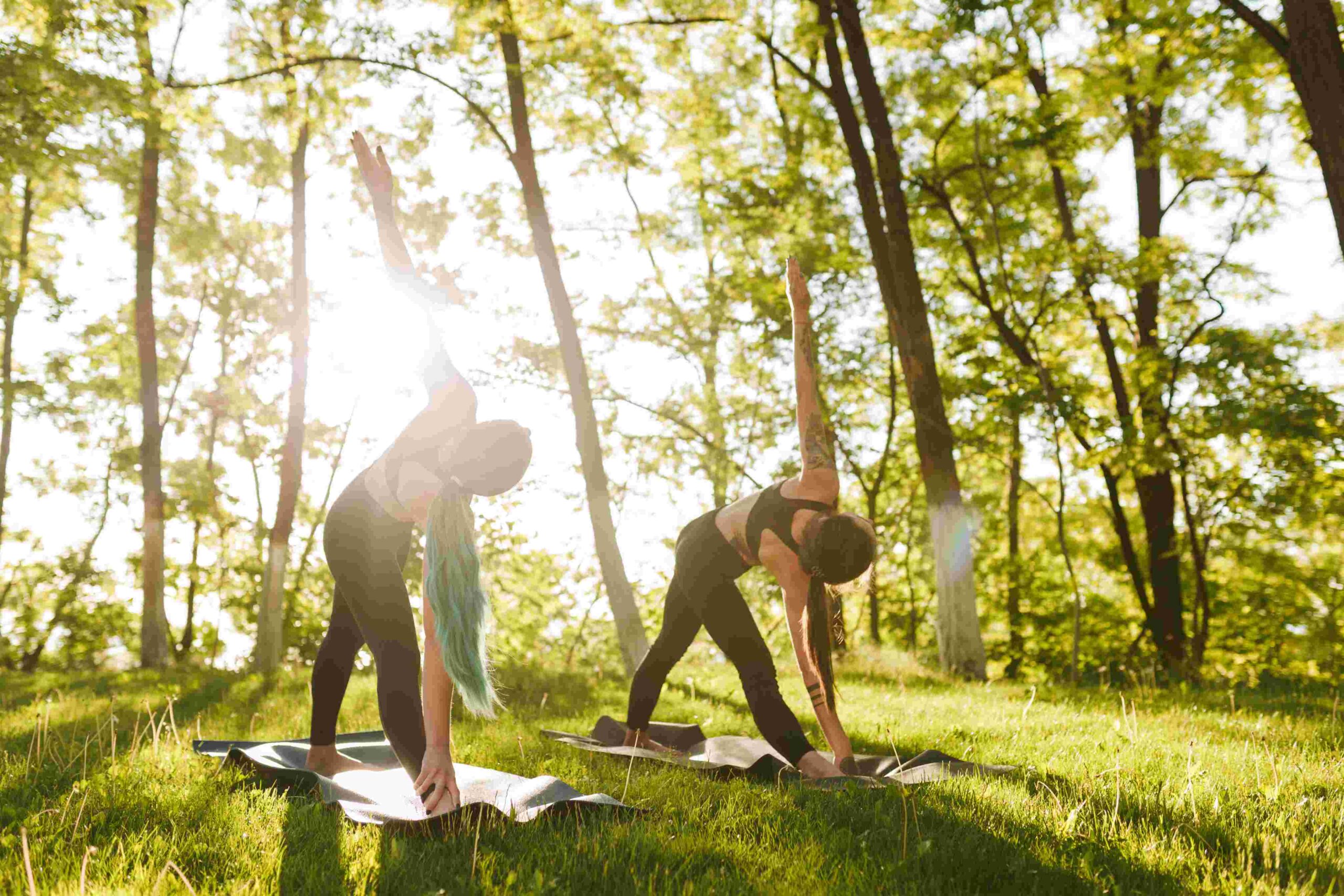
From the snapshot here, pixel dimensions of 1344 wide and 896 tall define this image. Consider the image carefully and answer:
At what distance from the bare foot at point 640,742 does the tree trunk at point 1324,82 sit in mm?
5656

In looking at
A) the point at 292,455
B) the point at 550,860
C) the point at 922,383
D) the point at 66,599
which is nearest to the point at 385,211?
the point at 550,860

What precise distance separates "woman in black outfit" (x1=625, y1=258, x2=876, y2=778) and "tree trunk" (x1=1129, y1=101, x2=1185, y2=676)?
23.2 ft

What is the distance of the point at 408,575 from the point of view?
15.4m

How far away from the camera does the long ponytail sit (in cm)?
411

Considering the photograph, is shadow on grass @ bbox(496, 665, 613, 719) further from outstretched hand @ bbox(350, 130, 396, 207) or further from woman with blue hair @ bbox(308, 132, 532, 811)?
outstretched hand @ bbox(350, 130, 396, 207)

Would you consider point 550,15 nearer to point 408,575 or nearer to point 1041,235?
point 1041,235

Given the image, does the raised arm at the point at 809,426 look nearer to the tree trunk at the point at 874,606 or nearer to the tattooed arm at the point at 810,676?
the tattooed arm at the point at 810,676

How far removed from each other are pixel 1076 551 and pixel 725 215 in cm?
1121

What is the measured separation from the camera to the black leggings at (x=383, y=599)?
11.0 feet

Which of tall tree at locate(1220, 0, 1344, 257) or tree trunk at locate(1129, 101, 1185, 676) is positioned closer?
tall tree at locate(1220, 0, 1344, 257)

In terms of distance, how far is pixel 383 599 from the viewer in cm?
355

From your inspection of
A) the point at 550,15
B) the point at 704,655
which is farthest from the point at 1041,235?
the point at 704,655

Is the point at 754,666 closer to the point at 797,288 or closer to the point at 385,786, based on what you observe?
the point at 385,786

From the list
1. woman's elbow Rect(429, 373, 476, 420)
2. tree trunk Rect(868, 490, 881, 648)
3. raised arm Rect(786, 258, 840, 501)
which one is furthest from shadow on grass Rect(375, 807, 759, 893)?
tree trunk Rect(868, 490, 881, 648)
